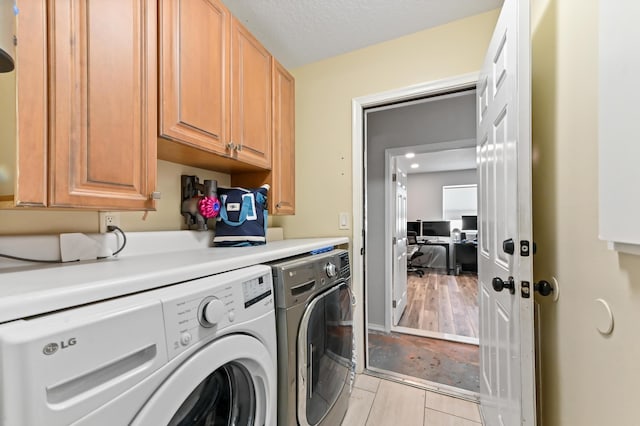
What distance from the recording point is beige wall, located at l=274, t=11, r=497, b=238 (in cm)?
162

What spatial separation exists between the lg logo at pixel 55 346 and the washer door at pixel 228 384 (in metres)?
0.21

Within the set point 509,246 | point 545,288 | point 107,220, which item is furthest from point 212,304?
point 545,288

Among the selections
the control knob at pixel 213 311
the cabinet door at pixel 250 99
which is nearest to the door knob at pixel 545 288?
the control knob at pixel 213 311

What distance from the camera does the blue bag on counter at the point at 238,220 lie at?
1.42 meters

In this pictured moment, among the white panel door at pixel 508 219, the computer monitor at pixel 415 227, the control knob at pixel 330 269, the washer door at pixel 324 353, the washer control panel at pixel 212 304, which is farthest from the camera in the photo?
the computer monitor at pixel 415 227

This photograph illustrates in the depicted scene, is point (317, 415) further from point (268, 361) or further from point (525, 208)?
point (525, 208)

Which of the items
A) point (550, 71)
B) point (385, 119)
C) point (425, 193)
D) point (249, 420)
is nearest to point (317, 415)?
point (249, 420)

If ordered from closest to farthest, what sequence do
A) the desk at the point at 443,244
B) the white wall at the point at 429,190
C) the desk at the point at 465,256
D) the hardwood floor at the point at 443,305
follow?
the hardwood floor at the point at 443,305, the desk at the point at 465,256, the desk at the point at 443,244, the white wall at the point at 429,190

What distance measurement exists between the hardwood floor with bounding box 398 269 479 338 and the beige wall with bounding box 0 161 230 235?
246 centimetres

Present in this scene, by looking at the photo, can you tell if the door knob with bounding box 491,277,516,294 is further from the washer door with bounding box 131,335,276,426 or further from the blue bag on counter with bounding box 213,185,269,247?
the blue bag on counter with bounding box 213,185,269,247

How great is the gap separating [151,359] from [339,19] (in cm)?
188

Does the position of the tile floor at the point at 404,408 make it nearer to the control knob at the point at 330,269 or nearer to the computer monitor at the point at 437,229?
the control knob at the point at 330,269

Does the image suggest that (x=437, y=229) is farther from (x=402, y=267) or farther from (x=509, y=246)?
(x=509, y=246)

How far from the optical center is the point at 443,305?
339cm
